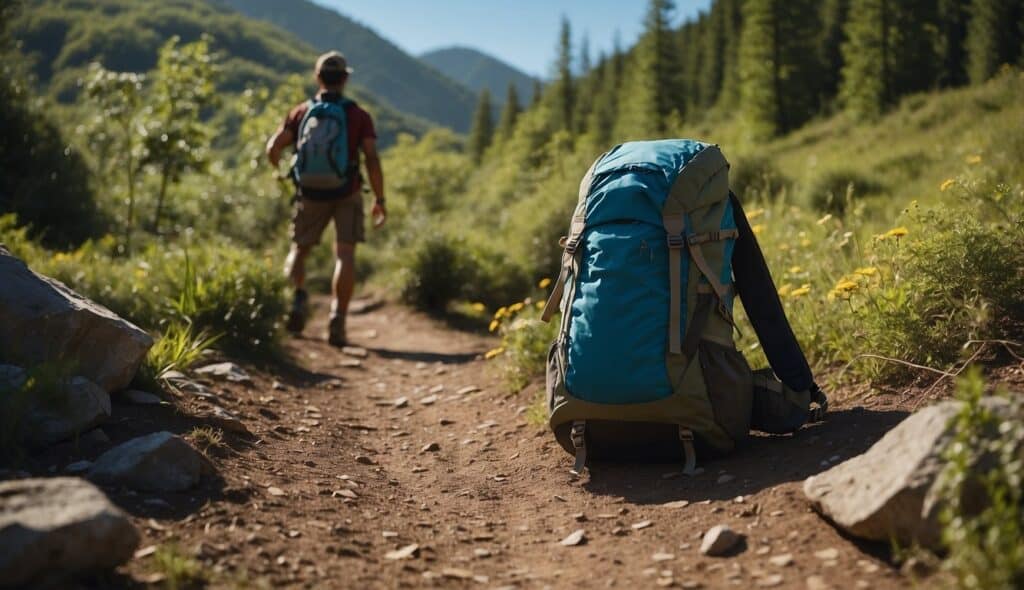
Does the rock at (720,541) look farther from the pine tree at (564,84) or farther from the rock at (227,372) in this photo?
the pine tree at (564,84)

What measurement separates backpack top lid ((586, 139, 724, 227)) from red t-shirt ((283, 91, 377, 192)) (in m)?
3.59

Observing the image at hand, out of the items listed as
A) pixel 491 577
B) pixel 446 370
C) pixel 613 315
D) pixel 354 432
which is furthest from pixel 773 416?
pixel 446 370

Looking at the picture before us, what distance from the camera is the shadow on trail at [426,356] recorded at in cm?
737

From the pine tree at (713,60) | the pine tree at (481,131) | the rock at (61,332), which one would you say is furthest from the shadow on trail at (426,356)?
the pine tree at (481,131)

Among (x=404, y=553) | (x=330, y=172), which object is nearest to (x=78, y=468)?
(x=404, y=553)

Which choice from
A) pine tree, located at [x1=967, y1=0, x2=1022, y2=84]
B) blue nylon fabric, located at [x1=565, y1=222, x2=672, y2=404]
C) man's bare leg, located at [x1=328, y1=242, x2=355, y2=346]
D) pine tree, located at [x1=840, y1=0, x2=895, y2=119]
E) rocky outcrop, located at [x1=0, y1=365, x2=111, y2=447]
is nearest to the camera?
rocky outcrop, located at [x1=0, y1=365, x2=111, y2=447]

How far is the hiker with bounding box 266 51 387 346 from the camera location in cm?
711

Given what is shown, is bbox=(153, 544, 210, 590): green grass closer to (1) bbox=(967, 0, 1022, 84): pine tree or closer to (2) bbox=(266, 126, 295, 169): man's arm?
(2) bbox=(266, 126, 295, 169): man's arm

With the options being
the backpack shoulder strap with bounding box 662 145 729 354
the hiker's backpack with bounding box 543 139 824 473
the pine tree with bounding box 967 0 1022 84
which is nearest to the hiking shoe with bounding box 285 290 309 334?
the hiker's backpack with bounding box 543 139 824 473

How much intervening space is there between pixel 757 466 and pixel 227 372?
11.2ft

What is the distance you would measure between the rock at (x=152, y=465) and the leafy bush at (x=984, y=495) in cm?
260

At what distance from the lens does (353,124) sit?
284 inches

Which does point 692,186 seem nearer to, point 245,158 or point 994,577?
point 994,577

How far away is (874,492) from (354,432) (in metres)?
3.20
